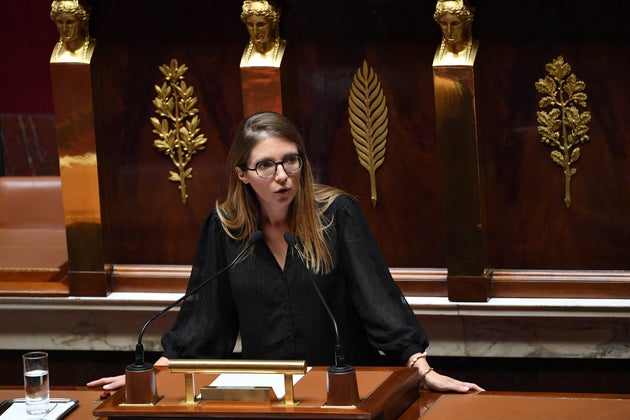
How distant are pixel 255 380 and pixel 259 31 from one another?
153 cm

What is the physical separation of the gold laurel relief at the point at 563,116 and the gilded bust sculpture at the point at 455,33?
25cm

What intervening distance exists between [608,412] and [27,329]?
7.66 feet

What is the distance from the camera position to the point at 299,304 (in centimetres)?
292

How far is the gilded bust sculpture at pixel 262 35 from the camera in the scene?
364cm

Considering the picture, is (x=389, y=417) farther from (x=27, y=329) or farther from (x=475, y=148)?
(x=27, y=329)

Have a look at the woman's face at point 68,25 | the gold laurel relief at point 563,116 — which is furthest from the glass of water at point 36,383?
the gold laurel relief at point 563,116

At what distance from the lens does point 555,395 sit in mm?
2510

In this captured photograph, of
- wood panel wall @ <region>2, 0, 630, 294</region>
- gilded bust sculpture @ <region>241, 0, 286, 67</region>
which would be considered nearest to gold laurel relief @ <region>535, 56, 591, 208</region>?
wood panel wall @ <region>2, 0, 630, 294</region>

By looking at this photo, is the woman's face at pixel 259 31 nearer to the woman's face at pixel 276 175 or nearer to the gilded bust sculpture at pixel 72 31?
the gilded bust sculpture at pixel 72 31

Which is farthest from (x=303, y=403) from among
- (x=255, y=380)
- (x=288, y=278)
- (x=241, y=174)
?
(x=241, y=174)

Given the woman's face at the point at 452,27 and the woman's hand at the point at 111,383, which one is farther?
the woman's face at the point at 452,27

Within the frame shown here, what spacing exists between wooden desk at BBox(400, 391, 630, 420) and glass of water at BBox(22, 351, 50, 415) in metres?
0.78

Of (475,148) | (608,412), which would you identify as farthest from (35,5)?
(608,412)

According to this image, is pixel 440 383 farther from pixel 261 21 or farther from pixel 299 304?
pixel 261 21
